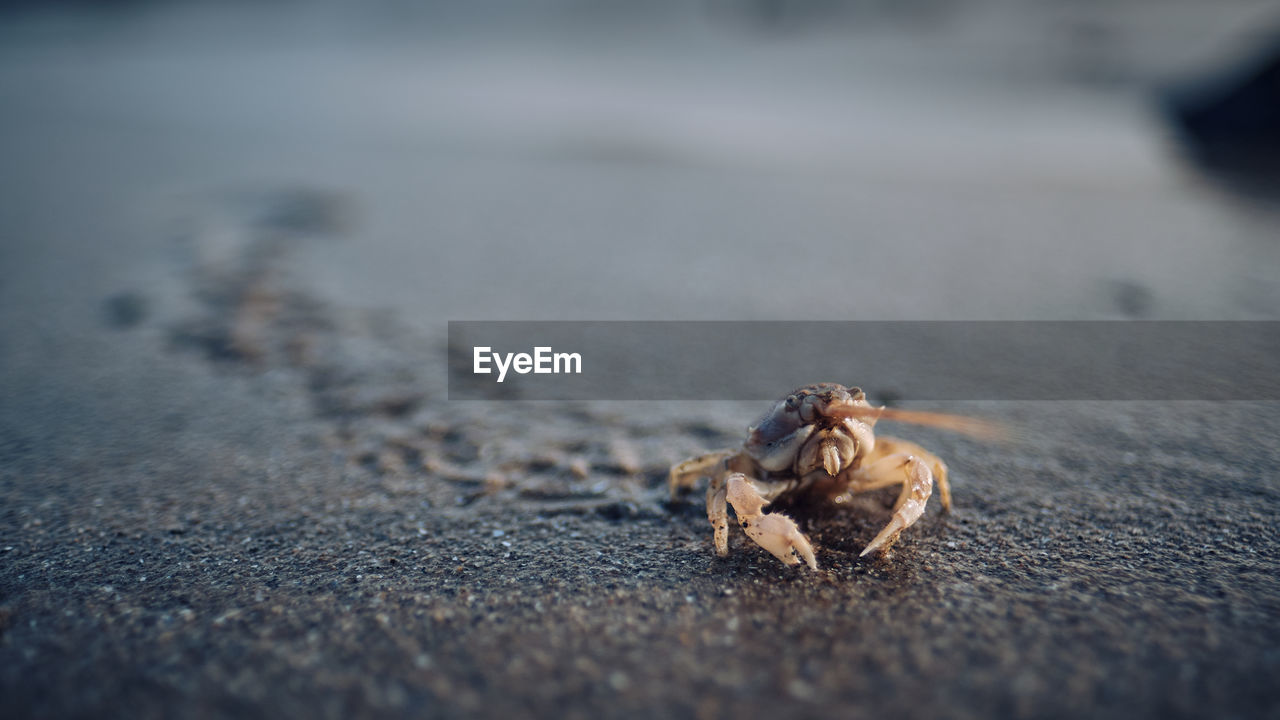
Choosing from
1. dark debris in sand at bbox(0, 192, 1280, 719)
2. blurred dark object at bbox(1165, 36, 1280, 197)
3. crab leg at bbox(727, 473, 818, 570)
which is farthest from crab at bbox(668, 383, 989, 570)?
blurred dark object at bbox(1165, 36, 1280, 197)

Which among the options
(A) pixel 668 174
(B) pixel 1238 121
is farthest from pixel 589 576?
(B) pixel 1238 121

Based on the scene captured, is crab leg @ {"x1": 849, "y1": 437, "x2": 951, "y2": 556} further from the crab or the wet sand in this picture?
the wet sand

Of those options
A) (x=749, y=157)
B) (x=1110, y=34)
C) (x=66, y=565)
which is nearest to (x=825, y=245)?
(x=749, y=157)

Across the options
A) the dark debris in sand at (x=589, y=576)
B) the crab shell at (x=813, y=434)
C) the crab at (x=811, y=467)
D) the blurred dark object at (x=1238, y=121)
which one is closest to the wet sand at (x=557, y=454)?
the dark debris in sand at (x=589, y=576)

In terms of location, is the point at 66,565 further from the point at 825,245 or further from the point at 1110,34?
the point at 1110,34

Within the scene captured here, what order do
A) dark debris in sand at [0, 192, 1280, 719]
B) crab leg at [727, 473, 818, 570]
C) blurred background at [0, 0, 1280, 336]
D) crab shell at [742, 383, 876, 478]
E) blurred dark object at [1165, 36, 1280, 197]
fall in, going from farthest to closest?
blurred dark object at [1165, 36, 1280, 197]
blurred background at [0, 0, 1280, 336]
crab shell at [742, 383, 876, 478]
crab leg at [727, 473, 818, 570]
dark debris in sand at [0, 192, 1280, 719]

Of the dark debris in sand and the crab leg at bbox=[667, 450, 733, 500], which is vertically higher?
the crab leg at bbox=[667, 450, 733, 500]

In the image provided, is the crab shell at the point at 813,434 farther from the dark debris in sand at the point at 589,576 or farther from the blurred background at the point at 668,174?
the blurred background at the point at 668,174

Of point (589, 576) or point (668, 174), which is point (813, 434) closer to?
point (589, 576)
